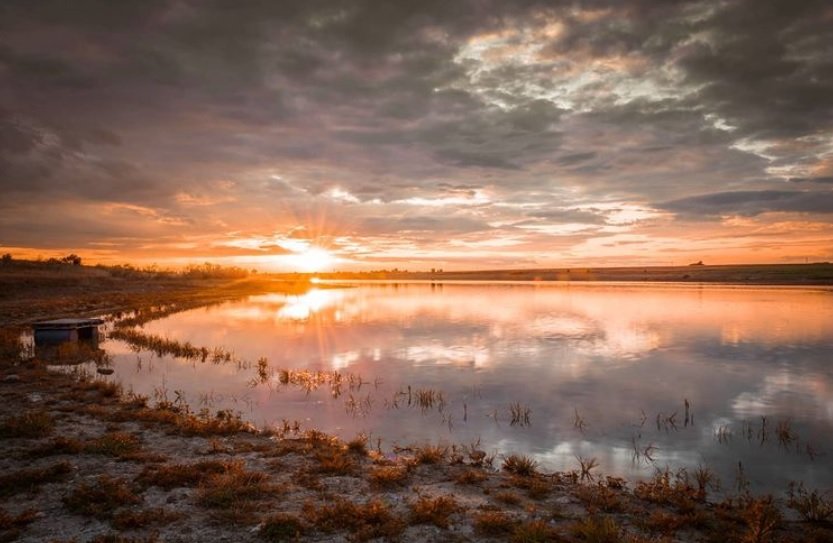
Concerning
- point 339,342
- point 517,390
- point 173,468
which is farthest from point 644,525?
point 339,342

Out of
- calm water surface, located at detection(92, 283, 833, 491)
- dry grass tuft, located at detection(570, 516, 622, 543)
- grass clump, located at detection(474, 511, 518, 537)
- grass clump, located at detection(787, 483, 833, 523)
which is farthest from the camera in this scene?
calm water surface, located at detection(92, 283, 833, 491)

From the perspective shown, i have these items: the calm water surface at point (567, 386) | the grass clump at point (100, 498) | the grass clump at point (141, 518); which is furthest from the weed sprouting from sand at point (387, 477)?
the grass clump at point (100, 498)

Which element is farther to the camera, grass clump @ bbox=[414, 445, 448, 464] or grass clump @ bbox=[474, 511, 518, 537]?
grass clump @ bbox=[414, 445, 448, 464]

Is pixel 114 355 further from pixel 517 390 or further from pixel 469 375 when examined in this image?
pixel 517 390

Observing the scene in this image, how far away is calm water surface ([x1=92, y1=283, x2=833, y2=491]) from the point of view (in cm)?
1452

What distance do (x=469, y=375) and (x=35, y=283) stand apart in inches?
3022

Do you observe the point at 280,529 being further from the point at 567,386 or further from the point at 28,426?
the point at 567,386

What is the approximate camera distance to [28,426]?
44.2 ft

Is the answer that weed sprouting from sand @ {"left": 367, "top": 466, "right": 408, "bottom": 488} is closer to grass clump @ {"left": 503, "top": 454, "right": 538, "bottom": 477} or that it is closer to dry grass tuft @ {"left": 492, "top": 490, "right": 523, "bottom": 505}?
dry grass tuft @ {"left": 492, "top": 490, "right": 523, "bottom": 505}

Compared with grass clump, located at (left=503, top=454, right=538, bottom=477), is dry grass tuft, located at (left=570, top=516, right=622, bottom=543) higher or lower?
higher

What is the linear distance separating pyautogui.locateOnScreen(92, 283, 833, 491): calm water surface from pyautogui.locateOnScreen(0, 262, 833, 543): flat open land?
1.80 m

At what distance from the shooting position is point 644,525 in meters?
9.04

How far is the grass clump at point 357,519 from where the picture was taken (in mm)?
8523

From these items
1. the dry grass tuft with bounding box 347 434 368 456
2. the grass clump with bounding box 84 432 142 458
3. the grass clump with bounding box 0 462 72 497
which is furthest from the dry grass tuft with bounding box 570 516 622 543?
the grass clump with bounding box 0 462 72 497
